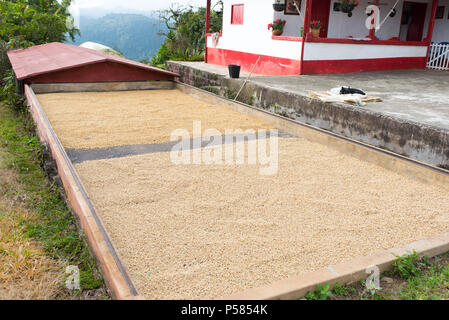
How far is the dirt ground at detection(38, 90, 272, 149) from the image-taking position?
19.0ft

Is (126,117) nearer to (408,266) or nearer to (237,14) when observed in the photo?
(408,266)

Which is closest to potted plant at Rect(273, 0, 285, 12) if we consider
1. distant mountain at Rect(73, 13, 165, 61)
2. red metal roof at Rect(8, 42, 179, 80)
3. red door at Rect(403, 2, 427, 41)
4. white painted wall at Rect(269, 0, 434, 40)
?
white painted wall at Rect(269, 0, 434, 40)

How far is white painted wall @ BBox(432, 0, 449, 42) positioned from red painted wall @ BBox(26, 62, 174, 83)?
8.70 m

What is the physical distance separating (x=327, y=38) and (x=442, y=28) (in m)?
5.63

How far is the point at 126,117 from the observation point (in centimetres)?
709

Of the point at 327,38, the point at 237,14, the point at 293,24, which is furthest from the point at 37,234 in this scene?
the point at 237,14

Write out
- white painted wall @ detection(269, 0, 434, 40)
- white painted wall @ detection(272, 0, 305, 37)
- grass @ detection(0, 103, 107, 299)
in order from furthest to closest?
white painted wall @ detection(269, 0, 434, 40)
white painted wall @ detection(272, 0, 305, 37)
grass @ detection(0, 103, 107, 299)

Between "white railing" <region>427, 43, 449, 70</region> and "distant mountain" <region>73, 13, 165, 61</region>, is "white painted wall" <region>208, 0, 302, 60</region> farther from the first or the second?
"distant mountain" <region>73, 13, 165, 61</region>

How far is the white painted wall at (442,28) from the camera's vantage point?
41.5ft

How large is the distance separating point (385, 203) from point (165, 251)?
2174mm

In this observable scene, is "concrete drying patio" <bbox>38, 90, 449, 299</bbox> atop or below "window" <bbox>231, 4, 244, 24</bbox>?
below

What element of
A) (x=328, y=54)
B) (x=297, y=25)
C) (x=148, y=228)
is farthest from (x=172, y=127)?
(x=297, y=25)

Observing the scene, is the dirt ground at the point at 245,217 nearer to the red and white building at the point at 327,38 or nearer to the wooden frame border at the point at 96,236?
the wooden frame border at the point at 96,236
